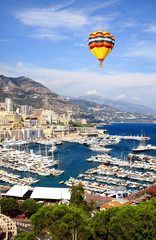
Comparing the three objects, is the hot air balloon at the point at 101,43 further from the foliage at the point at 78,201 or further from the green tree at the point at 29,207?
the green tree at the point at 29,207

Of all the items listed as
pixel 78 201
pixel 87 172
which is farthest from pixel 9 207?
pixel 87 172

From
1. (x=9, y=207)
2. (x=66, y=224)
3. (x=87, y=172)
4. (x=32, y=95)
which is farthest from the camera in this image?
(x=32, y=95)

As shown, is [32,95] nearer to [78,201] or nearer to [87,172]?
[87,172]

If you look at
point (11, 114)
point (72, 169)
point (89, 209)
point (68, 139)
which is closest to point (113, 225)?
point (89, 209)

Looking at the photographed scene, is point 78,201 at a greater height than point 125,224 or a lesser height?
lesser

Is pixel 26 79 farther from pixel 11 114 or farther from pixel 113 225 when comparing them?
pixel 113 225

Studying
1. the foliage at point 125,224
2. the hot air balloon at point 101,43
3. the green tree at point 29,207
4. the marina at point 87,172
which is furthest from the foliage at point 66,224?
the marina at point 87,172
